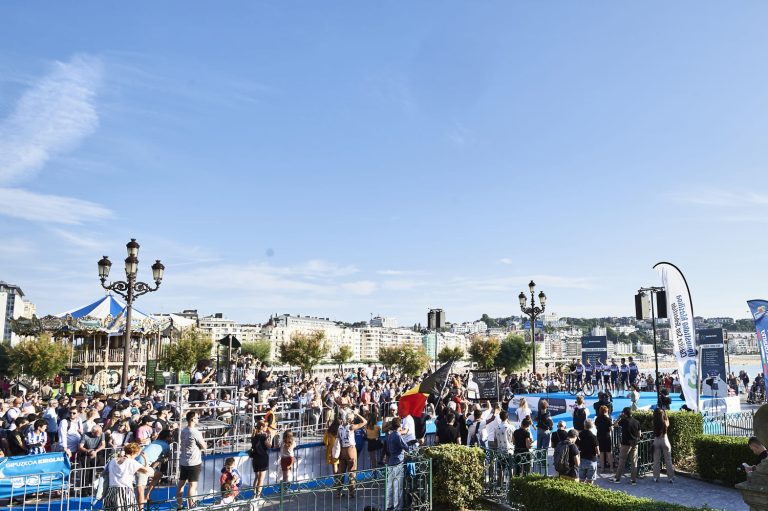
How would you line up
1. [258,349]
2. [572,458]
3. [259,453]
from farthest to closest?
1. [258,349]
2. [259,453]
3. [572,458]

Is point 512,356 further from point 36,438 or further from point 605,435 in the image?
point 36,438

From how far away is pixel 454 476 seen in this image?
35.3 ft

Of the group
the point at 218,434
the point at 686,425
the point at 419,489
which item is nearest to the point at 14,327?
the point at 218,434

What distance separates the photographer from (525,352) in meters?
59.4

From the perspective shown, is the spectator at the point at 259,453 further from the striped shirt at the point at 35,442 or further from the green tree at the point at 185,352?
the green tree at the point at 185,352

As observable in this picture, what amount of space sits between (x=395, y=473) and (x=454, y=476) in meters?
1.31

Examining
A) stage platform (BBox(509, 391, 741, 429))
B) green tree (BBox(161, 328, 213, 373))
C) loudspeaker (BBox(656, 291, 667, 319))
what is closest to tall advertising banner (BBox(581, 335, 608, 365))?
stage platform (BBox(509, 391, 741, 429))

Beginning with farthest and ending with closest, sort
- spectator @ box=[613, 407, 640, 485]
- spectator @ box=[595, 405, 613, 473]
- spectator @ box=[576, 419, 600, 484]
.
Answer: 1. spectator @ box=[595, 405, 613, 473]
2. spectator @ box=[613, 407, 640, 485]
3. spectator @ box=[576, 419, 600, 484]

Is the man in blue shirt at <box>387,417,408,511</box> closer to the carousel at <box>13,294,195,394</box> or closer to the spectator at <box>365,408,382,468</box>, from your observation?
the spectator at <box>365,408,382,468</box>

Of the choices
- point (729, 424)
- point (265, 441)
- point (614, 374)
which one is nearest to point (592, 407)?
point (729, 424)

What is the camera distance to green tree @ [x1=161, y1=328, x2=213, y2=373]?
43194 millimetres

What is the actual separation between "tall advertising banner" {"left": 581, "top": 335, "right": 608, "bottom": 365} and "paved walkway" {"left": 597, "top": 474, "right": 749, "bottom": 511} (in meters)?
17.9

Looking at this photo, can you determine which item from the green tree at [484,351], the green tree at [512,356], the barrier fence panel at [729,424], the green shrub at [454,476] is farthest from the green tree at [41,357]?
the barrier fence panel at [729,424]

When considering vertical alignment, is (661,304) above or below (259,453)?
above
